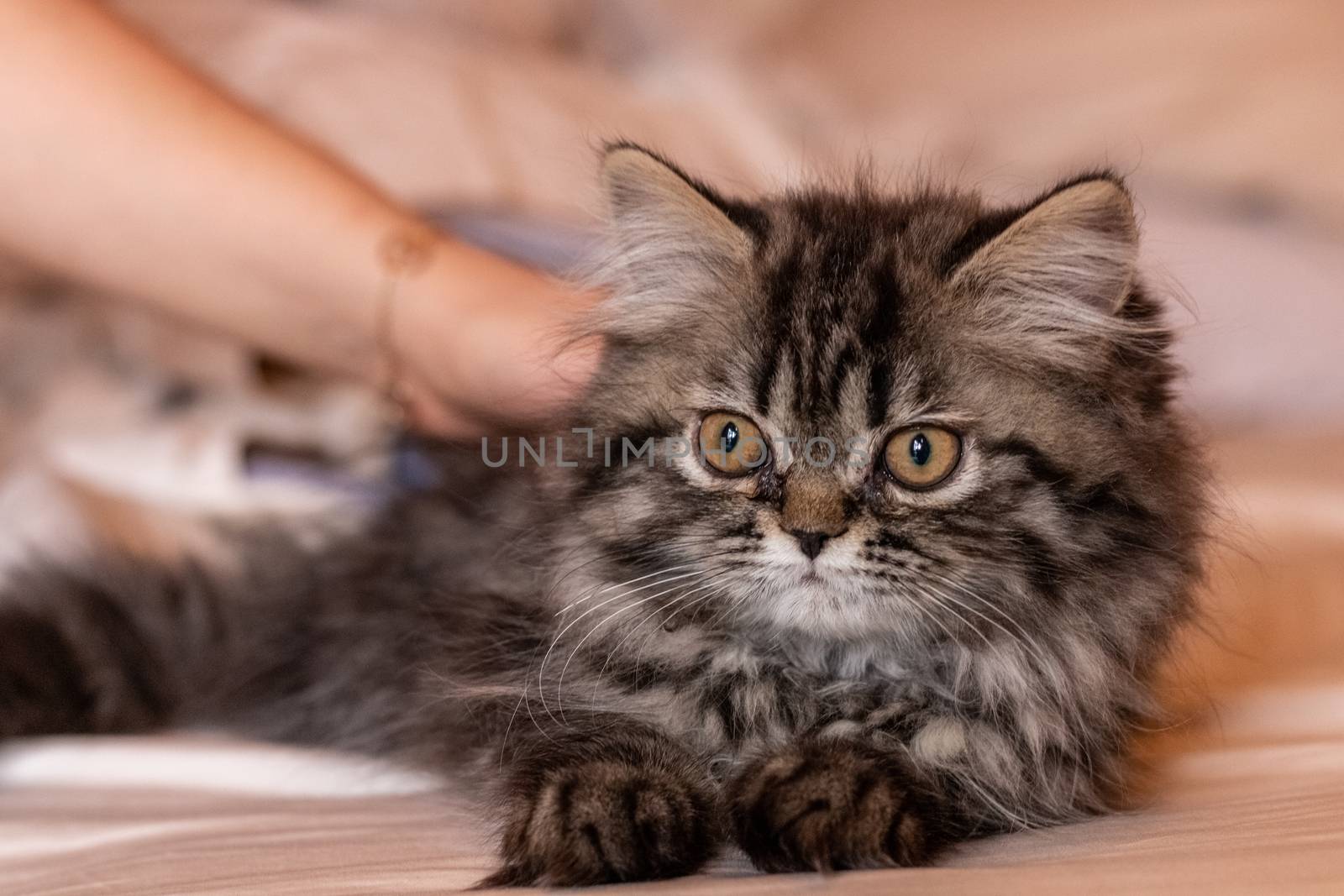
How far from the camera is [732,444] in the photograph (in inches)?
50.0

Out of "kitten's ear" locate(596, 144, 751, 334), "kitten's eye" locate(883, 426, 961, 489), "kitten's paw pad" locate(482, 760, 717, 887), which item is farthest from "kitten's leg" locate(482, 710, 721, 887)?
"kitten's ear" locate(596, 144, 751, 334)

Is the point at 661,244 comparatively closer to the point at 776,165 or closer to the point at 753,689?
the point at 753,689

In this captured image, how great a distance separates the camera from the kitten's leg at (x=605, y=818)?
1028mm

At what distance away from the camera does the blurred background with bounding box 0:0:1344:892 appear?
207 cm

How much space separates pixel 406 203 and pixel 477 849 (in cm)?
160

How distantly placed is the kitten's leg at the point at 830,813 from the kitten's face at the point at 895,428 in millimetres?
159

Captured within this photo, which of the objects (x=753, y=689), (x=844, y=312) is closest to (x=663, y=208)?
(x=844, y=312)

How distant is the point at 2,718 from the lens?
5.22 ft

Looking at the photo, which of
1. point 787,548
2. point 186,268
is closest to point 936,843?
point 787,548

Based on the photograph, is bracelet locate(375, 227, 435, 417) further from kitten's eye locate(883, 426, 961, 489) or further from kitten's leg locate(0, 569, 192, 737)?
kitten's eye locate(883, 426, 961, 489)

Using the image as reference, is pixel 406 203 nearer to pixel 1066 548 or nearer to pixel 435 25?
pixel 435 25

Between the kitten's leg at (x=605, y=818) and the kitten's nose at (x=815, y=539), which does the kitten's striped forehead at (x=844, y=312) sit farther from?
the kitten's leg at (x=605, y=818)

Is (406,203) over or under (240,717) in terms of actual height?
over

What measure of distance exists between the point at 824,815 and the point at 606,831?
190 mm
